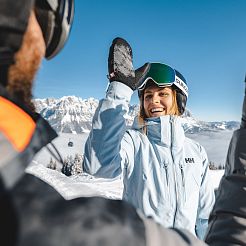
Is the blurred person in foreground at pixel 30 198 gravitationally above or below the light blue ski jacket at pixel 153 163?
above

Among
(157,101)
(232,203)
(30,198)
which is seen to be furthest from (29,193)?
(157,101)

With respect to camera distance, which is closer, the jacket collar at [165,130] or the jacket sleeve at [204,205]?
the jacket sleeve at [204,205]

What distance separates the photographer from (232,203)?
3.55 ft

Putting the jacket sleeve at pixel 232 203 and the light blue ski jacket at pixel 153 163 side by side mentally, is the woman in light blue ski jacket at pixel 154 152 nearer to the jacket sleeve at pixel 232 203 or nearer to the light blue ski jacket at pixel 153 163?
the light blue ski jacket at pixel 153 163

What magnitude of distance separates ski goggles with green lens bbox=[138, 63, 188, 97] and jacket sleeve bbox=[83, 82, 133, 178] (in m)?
0.79

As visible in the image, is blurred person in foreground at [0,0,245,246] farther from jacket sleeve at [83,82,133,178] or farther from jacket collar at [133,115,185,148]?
jacket collar at [133,115,185,148]

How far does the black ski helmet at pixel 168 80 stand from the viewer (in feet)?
12.4

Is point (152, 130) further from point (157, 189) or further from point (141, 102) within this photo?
point (157, 189)

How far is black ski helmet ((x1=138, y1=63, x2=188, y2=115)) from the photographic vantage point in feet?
12.4

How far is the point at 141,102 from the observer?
386 cm

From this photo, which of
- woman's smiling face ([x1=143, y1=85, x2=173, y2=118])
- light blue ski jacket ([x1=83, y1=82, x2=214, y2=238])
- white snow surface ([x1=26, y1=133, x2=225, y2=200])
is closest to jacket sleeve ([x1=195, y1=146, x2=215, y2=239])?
light blue ski jacket ([x1=83, y1=82, x2=214, y2=238])

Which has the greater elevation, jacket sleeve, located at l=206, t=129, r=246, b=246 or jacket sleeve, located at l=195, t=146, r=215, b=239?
jacket sleeve, located at l=206, t=129, r=246, b=246

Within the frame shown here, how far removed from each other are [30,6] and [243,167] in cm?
75

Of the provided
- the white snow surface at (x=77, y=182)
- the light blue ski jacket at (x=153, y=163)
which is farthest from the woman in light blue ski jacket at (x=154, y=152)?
the white snow surface at (x=77, y=182)
